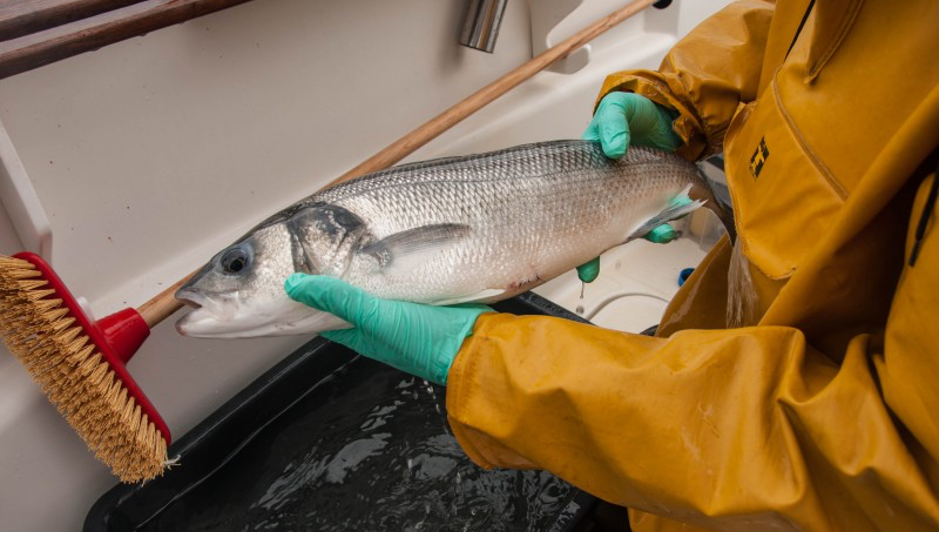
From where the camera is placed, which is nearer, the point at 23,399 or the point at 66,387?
the point at 66,387

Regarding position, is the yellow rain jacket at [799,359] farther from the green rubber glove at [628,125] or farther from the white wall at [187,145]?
the white wall at [187,145]

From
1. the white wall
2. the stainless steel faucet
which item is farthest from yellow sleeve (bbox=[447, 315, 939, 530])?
the stainless steel faucet

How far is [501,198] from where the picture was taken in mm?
1226

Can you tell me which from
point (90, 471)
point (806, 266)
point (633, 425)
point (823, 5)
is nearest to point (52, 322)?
point (90, 471)

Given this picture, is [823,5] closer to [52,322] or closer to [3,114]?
[52,322]

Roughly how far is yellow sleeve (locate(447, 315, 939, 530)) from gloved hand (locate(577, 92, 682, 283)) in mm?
492

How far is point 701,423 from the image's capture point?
811mm

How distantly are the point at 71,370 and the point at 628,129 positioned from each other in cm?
123

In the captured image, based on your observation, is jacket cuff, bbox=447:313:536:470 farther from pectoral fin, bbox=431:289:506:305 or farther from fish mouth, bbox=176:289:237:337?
fish mouth, bbox=176:289:237:337

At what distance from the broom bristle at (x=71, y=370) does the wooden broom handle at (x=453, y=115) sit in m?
0.19

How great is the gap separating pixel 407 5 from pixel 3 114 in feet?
3.37

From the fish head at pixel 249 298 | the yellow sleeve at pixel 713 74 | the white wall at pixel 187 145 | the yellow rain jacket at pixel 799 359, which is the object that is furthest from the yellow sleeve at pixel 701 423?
the white wall at pixel 187 145

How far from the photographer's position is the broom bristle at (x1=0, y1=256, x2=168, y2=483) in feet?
3.40

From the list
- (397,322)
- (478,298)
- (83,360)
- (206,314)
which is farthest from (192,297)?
(478,298)
